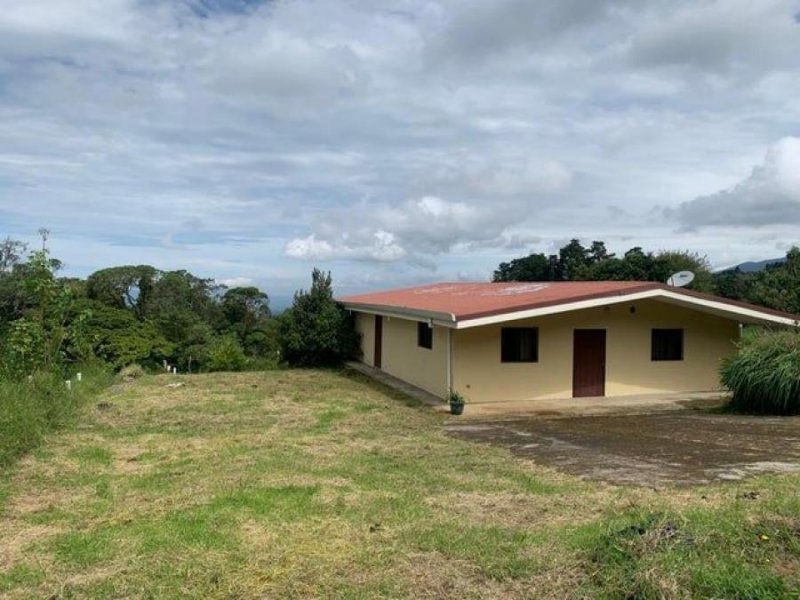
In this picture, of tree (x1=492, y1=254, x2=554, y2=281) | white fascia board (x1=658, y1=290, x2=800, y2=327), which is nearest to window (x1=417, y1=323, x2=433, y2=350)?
white fascia board (x1=658, y1=290, x2=800, y2=327)

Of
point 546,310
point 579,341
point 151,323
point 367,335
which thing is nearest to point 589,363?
point 579,341

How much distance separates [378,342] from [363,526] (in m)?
15.3

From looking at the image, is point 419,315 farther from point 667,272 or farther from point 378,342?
point 667,272

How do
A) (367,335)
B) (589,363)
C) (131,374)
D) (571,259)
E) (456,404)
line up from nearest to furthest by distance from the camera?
(456,404), (589,363), (131,374), (367,335), (571,259)

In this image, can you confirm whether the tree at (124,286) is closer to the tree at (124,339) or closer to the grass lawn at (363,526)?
the tree at (124,339)

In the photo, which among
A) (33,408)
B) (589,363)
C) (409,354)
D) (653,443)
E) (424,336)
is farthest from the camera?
(409,354)

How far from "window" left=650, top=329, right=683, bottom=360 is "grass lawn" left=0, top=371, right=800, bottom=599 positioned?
8.08 m

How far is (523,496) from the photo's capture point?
662 centimetres

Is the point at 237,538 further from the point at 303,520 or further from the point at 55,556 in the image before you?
the point at 55,556

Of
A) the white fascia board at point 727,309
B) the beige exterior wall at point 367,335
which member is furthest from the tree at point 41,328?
the white fascia board at point 727,309

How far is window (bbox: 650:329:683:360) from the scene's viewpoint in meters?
16.1

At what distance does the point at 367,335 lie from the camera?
22.2m

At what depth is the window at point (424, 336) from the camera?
632 inches

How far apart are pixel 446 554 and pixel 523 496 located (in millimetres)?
1887
